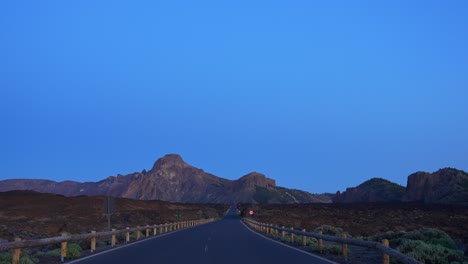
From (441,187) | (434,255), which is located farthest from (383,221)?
(441,187)

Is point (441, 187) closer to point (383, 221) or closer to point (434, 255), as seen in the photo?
point (383, 221)

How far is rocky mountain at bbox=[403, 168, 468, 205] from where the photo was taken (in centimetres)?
16738

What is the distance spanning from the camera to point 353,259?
70.0 ft

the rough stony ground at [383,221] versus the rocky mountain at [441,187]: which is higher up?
the rocky mountain at [441,187]

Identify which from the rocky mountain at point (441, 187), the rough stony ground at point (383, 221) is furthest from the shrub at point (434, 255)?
the rocky mountain at point (441, 187)

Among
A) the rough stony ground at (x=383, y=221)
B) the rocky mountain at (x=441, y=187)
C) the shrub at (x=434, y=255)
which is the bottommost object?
the shrub at (x=434, y=255)

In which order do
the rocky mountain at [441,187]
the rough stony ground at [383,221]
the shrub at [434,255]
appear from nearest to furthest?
the shrub at [434,255]
the rough stony ground at [383,221]
the rocky mountain at [441,187]

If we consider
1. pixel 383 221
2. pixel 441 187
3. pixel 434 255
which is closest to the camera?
pixel 434 255

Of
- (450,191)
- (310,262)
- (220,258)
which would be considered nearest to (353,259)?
(310,262)

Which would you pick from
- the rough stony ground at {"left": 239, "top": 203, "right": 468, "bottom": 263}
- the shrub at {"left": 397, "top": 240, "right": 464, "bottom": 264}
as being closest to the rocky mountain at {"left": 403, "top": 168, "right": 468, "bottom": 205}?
the rough stony ground at {"left": 239, "top": 203, "right": 468, "bottom": 263}

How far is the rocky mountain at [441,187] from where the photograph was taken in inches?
6590

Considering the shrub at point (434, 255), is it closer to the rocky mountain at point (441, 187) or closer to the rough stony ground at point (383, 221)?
the rough stony ground at point (383, 221)

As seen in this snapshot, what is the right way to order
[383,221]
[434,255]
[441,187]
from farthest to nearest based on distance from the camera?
1. [441,187]
2. [383,221]
3. [434,255]

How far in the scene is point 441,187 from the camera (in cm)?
18438
